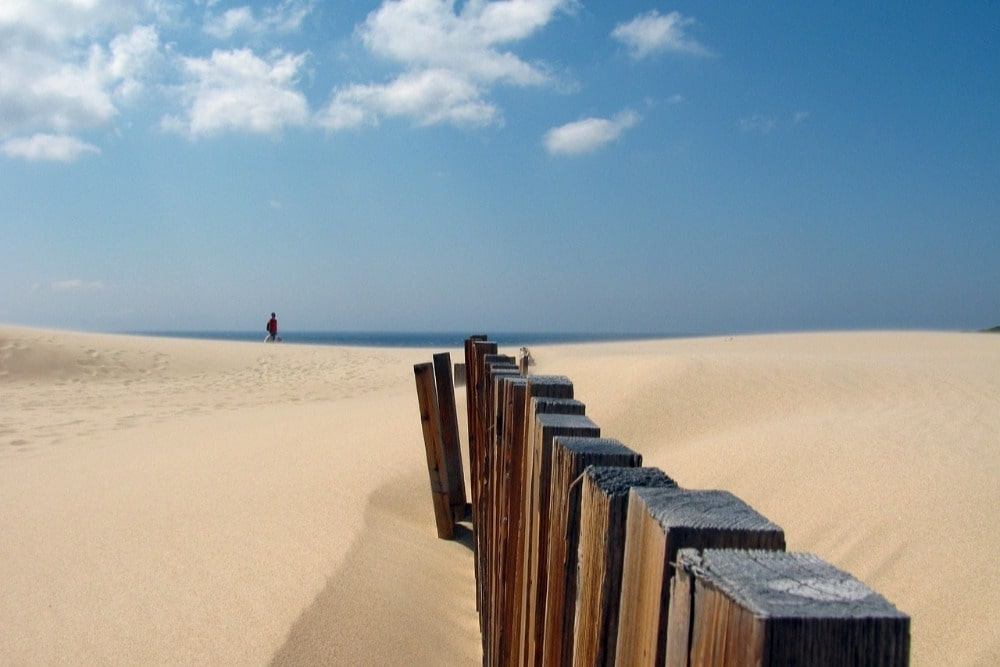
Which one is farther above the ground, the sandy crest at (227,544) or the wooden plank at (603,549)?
the wooden plank at (603,549)

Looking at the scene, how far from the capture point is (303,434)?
7.50 metres

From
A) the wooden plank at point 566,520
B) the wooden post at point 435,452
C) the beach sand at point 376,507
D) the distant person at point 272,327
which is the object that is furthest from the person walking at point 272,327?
the wooden plank at point 566,520

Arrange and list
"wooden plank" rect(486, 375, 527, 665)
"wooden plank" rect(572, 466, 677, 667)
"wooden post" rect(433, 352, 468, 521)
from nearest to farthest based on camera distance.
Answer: "wooden plank" rect(572, 466, 677, 667) → "wooden plank" rect(486, 375, 527, 665) → "wooden post" rect(433, 352, 468, 521)

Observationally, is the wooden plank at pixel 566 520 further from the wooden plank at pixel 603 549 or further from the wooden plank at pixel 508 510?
the wooden plank at pixel 508 510

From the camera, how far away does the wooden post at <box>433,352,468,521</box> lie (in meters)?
4.66

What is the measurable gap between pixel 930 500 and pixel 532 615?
123 inches

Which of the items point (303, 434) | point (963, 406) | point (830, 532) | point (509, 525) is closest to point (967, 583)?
point (830, 532)

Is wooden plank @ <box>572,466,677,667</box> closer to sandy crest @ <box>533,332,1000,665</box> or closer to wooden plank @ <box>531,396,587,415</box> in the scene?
wooden plank @ <box>531,396,587,415</box>

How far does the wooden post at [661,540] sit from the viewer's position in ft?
2.79

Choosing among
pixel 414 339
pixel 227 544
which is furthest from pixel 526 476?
pixel 414 339

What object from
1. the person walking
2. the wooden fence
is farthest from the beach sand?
the person walking

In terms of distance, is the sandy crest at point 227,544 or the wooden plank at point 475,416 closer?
the sandy crest at point 227,544

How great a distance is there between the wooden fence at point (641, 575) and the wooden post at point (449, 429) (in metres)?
2.35

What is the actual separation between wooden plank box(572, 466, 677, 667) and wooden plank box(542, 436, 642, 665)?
0.07 metres
